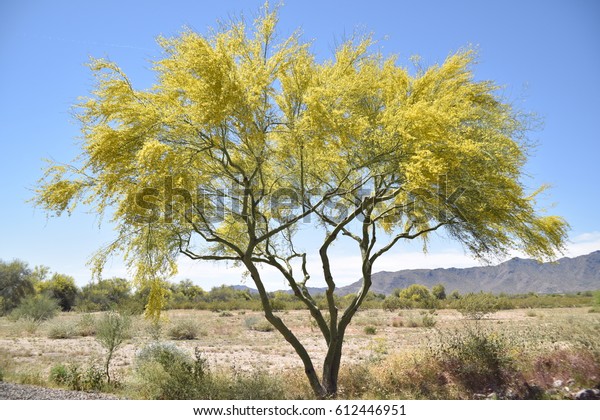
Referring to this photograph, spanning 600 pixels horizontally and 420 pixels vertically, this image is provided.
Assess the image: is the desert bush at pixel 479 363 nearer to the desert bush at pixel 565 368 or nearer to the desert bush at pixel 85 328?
the desert bush at pixel 565 368

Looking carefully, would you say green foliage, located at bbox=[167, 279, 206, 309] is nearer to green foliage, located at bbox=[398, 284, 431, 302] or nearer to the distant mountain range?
green foliage, located at bbox=[398, 284, 431, 302]

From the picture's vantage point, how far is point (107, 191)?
30.5 ft

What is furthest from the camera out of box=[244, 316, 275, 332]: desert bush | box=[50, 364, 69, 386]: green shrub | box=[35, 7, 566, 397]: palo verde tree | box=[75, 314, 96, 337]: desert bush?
box=[244, 316, 275, 332]: desert bush

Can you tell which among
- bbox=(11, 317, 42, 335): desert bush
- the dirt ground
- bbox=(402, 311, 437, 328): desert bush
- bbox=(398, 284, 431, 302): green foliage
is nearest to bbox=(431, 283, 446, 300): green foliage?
bbox=(398, 284, 431, 302): green foliage

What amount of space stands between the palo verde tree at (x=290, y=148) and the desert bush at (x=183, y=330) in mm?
14973

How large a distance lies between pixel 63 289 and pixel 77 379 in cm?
4334

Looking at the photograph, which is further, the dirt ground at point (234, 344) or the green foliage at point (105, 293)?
the green foliage at point (105, 293)

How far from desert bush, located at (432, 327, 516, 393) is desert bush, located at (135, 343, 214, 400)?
6.04 meters

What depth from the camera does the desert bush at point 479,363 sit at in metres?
11.1

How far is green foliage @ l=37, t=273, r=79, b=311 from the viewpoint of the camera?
162 feet

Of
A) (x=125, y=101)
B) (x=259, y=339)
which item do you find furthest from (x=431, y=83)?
(x=259, y=339)

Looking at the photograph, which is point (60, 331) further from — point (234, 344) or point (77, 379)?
point (77, 379)

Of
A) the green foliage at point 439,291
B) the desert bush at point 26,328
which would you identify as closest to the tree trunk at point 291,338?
the desert bush at point 26,328
